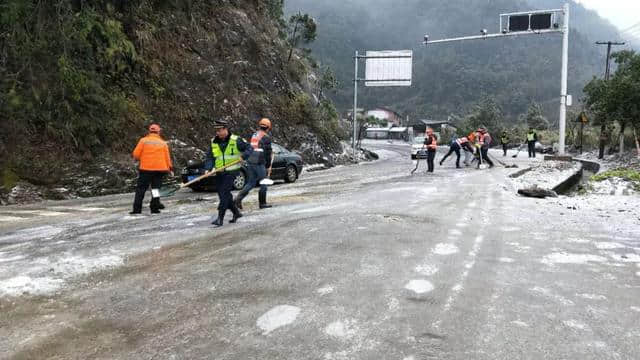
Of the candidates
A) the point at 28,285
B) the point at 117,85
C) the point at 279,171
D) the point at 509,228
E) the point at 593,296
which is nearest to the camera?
the point at 593,296

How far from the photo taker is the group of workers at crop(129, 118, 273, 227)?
335 inches

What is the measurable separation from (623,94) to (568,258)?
1133 inches

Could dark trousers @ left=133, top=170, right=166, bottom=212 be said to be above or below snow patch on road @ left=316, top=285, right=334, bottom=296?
above

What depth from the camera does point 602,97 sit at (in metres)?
32.5

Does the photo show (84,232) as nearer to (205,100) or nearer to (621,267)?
(621,267)

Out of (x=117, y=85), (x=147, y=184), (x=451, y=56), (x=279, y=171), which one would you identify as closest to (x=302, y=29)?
(x=117, y=85)

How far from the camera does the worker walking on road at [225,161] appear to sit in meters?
8.44

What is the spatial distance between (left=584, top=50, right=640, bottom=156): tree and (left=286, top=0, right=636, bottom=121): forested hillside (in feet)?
268

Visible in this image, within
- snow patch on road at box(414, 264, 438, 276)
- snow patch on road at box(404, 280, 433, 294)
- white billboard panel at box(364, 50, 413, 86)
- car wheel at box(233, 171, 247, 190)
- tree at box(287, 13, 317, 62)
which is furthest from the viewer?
tree at box(287, 13, 317, 62)

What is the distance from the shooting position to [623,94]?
99.7 ft

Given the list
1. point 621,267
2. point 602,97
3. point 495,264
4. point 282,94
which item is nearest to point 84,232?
point 495,264

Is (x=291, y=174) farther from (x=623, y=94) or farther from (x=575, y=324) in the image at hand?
(x=623, y=94)

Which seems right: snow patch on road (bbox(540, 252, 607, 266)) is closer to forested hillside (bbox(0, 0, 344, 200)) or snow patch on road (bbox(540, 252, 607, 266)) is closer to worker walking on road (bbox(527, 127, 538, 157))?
forested hillside (bbox(0, 0, 344, 200))

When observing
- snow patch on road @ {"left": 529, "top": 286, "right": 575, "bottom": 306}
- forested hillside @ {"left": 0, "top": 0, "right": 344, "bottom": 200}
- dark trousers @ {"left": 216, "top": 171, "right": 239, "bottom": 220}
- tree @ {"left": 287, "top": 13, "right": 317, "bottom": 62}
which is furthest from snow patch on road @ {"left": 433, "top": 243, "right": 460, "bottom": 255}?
tree @ {"left": 287, "top": 13, "right": 317, "bottom": 62}
